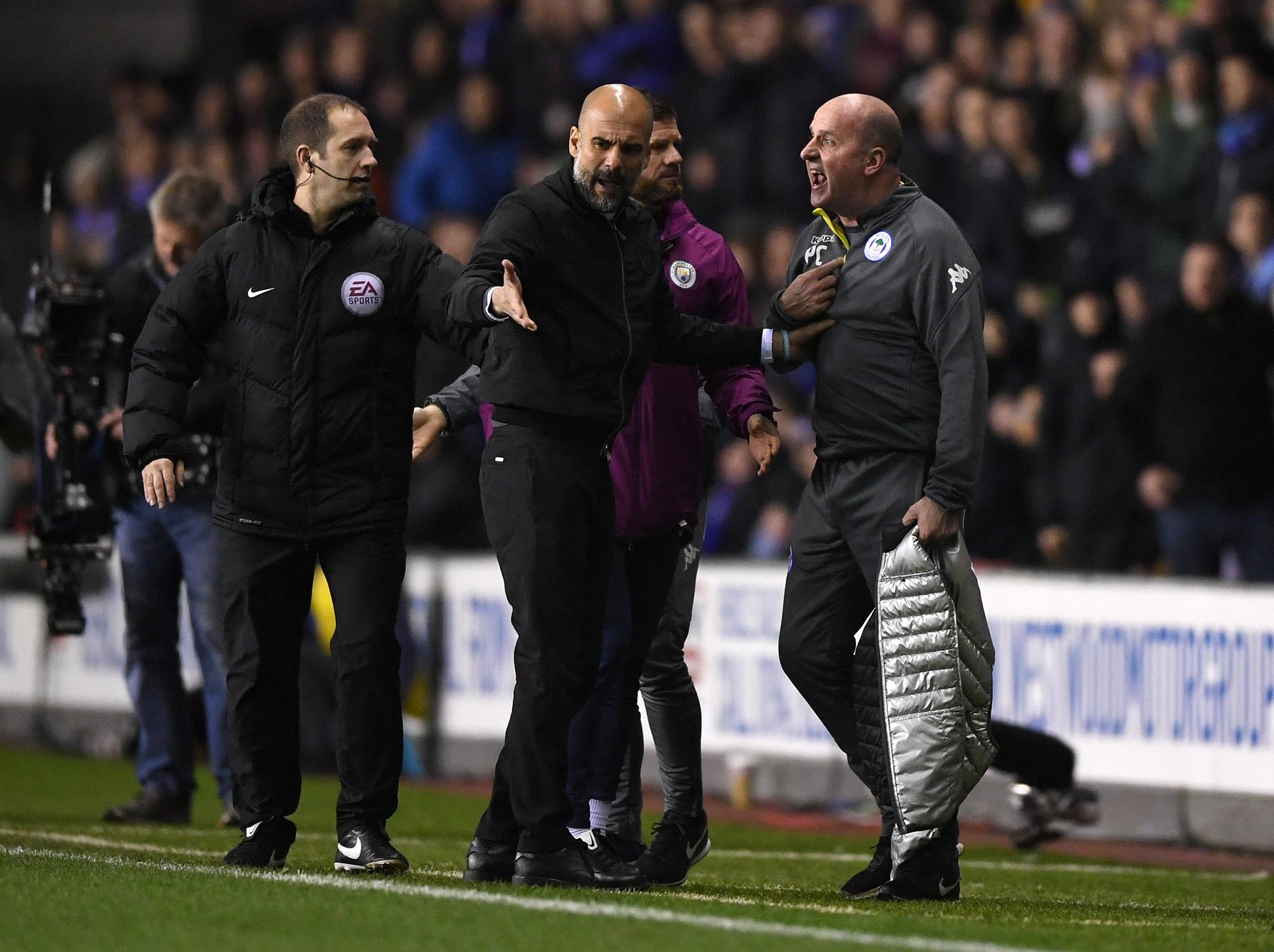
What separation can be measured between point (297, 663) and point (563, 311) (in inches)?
55.1

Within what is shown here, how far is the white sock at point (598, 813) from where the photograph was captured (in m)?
7.17

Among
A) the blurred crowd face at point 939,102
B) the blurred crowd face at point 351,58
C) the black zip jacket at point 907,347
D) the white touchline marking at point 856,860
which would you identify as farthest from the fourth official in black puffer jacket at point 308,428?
the blurred crowd face at point 351,58

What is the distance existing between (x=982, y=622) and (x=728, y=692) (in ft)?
16.2

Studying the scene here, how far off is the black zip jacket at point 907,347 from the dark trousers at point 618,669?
688 millimetres

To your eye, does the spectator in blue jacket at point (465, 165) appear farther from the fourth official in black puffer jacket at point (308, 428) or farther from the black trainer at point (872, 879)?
the black trainer at point (872, 879)

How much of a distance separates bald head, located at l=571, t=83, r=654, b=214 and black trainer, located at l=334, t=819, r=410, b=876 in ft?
6.27

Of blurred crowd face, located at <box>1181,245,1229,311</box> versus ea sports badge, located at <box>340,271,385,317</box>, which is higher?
blurred crowd face, located at <box>1181,245,1229,311</box>

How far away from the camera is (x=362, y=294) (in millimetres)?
6672

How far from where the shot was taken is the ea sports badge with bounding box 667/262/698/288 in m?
7.26

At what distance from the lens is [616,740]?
7.09m

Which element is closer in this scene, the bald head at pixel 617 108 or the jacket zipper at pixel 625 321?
the bald head at pixel 617 108

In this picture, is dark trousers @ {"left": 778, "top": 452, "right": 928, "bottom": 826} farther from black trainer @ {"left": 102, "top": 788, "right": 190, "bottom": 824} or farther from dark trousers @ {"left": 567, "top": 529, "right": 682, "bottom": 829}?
black trainer @ {"left": 102, "top": 788, "right": 190, "bottom": 824}

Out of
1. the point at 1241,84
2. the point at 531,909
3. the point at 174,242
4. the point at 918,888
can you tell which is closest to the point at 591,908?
the point at 531,909

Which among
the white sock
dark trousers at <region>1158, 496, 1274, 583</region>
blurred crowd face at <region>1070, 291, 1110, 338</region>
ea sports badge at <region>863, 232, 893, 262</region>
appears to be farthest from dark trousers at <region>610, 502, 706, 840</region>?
blurred crowd face at <region>1070, 291, 1110, 338</region>
